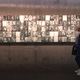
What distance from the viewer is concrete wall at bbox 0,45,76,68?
1077 centimetres

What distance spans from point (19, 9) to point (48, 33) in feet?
17.8

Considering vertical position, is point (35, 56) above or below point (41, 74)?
above

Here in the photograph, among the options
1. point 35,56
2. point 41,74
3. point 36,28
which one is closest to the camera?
point 41,74

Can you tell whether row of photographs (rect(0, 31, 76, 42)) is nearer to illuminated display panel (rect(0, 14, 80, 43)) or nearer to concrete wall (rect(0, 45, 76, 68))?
illuminated display panel (rect(0, 14, 80, 43))

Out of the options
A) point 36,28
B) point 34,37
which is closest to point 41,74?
point 34,37

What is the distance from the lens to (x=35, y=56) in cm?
1075

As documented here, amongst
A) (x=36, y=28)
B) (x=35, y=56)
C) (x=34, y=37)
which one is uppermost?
(x=36, y=28)

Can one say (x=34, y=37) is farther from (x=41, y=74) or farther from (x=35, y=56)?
(x=41, y=74)

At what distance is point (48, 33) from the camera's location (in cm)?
1109

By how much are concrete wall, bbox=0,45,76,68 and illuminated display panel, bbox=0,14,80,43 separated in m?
0.37

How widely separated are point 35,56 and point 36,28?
883mm

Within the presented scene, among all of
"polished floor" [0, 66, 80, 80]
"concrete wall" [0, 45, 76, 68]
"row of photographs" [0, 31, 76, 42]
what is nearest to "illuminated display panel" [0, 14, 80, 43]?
"row of photographs" [0, 31, 76, 42]

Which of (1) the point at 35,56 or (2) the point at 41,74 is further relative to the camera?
(1) the point at 35,56

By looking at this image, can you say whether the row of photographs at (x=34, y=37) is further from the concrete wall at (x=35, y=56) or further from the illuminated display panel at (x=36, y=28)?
the concrete wall at (x=35, y=56)
